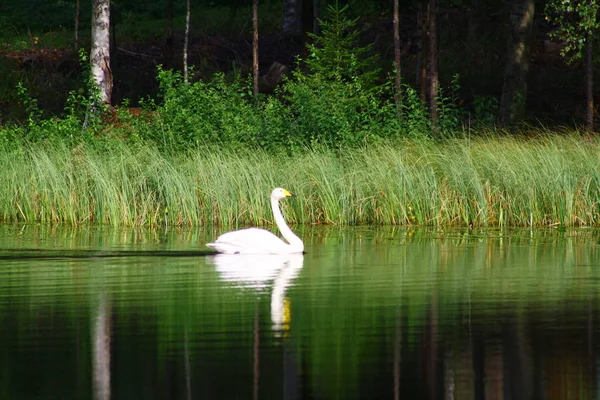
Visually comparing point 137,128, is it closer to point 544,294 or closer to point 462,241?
point 462,241

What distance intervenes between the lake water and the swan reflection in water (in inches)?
1.3

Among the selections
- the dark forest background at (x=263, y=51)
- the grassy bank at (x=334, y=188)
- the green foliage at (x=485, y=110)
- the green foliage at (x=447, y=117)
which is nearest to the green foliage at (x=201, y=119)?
the grassy bank at (x=334, y=188)

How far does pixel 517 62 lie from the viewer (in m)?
30.3

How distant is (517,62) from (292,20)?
51.0ft

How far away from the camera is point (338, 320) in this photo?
31.9 feet

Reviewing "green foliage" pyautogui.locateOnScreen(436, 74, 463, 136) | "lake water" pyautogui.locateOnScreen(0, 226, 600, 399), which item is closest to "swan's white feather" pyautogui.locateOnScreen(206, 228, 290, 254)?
"lake water" pyautogui.locateOnScreen(0, 226, 600, 399)

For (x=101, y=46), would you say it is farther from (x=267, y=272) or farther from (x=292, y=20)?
(x=292, y=20)

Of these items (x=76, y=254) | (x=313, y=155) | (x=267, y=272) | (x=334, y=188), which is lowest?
(x=267, y=272)

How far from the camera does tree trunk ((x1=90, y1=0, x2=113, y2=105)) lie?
27938 mm

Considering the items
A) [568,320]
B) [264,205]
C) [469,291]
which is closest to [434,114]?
[264,205]

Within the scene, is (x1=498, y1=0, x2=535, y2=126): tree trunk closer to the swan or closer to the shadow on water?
the swan

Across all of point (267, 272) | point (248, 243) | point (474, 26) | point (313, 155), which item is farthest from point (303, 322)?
point (474, 26)

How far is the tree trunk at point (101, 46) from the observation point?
2794 centimetres

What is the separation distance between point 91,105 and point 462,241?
1124 centimetres
